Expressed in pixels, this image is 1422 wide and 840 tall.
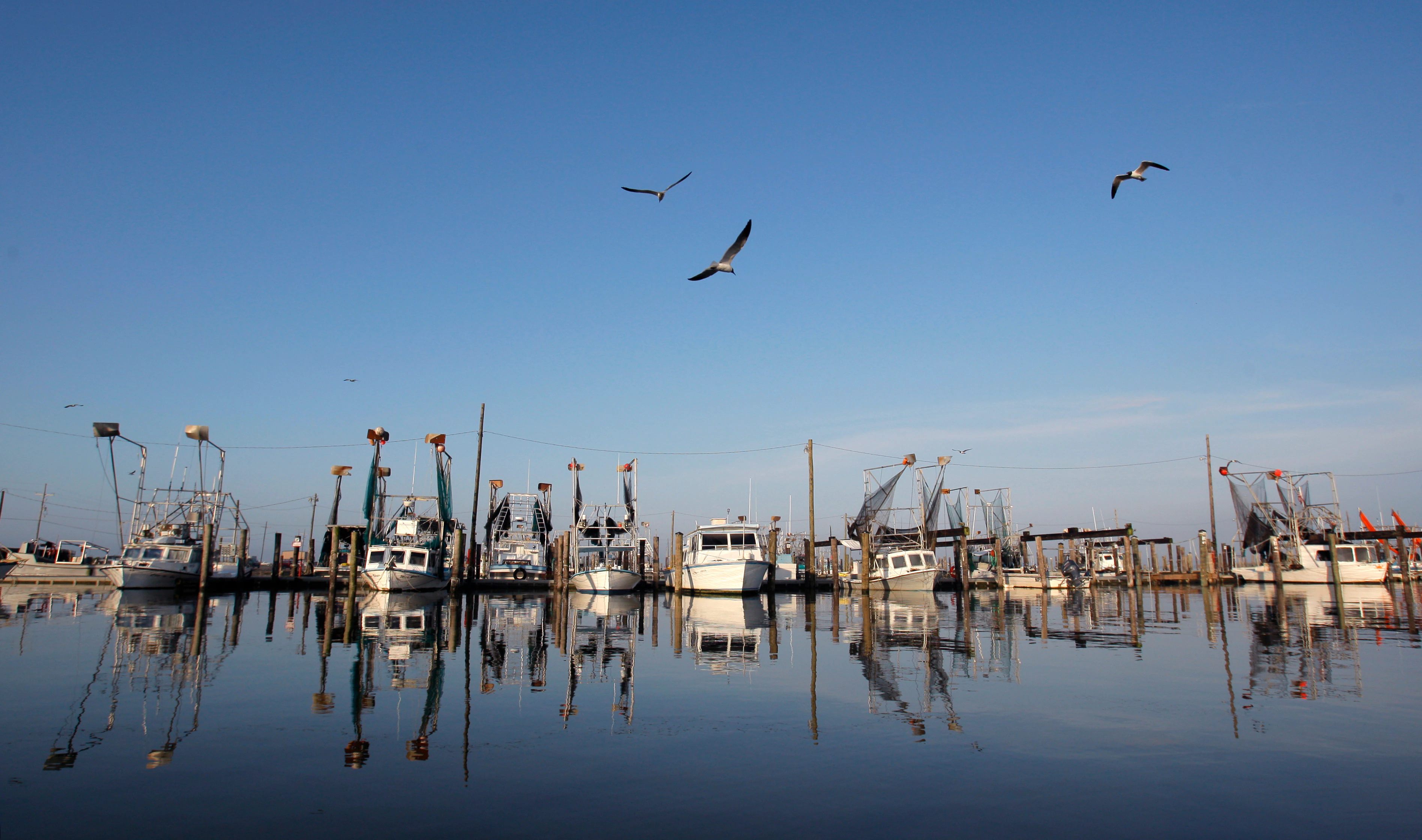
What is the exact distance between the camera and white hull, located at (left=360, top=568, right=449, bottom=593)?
119ft

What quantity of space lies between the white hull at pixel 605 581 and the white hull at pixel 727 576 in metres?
2.70

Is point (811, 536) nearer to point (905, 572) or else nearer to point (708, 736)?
point (905, 572)

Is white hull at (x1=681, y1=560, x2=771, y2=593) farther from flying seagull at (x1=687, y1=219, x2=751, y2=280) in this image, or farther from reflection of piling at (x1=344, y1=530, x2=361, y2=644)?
flying seagull at (x1=687, y1=219, x2=751, y2=280)

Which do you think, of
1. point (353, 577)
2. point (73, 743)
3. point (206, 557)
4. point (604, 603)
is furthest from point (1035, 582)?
point (73, 743)

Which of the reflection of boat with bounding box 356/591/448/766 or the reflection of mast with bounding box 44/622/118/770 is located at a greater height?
the reflection of mast with bounding box 44/622/118/770

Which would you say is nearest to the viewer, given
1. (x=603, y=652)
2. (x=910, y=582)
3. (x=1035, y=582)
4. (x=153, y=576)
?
(x=603, y=652)

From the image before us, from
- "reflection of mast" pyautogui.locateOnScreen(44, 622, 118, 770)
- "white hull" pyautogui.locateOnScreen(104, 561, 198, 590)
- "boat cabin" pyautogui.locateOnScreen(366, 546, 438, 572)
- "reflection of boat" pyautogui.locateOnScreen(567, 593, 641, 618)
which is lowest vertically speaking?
"reflection of boat" pyautogui.locateOnScreen(567, 593, 641, 618)

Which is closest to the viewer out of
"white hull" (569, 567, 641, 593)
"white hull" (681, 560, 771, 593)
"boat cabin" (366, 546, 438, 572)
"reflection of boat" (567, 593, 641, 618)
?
"reflection of boat" (567, 593, 641, 618)

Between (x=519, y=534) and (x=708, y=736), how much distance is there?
144 feet

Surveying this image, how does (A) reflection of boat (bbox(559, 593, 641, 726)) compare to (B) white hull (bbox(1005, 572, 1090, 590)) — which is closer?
(A) reflection of boat (bbox(559, 593, 641, 726))

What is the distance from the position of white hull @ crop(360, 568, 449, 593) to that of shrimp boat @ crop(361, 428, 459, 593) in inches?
0.7

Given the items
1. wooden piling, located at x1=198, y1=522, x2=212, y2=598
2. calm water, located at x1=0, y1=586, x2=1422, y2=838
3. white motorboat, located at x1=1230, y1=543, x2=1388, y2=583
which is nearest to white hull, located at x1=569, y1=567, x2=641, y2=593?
wooden piling, located at x1=198, y1=522, x2=212, y2=598

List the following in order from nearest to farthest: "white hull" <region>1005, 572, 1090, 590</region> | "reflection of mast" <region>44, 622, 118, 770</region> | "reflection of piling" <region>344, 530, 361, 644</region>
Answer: "reflection of mast" <region>44, 622, 118, 770</region> → "reflection of piling" <region>344, 530, 361, 644</region> → "white hull" <region>1005, 572, 1090, 590</region>

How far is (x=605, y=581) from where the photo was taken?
38094 millimetres
